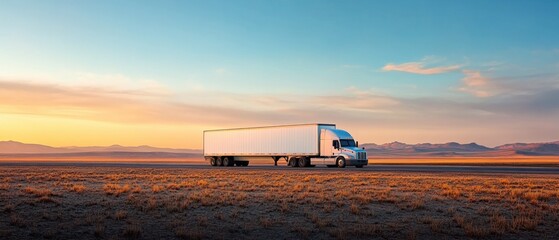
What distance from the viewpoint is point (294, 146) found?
54.4 metres

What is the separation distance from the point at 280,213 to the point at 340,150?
32504mm

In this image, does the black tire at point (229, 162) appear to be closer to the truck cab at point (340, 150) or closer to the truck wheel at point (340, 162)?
the truck cab at point (340, 150)

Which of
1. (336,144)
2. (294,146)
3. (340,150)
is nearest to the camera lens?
(340,150)

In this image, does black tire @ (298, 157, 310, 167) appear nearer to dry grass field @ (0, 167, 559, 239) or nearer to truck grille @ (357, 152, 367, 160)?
truck grille @ (357, 152, 367, 160)

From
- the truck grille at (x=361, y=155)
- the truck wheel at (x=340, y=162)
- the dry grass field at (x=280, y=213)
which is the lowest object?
the dry grass field at (x=280, y=213)

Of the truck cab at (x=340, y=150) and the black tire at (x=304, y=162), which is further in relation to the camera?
the black tire at (x=304, y=162)

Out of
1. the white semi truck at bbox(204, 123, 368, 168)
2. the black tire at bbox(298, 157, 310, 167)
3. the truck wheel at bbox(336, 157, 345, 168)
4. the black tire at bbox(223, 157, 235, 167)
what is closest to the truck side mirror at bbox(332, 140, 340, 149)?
the white semi truck at bbox(204, 123, 368, 168)

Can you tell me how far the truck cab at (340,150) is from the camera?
168ft

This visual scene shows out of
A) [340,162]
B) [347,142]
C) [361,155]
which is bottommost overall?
[340,162]

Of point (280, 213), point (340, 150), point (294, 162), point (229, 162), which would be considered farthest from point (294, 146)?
point (280, 213)

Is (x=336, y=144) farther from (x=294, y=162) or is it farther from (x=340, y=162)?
(x=294, y=162)

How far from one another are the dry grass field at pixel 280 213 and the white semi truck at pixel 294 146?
24186 mm

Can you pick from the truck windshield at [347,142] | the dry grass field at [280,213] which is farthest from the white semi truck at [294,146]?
the dry grass field at [280,213]

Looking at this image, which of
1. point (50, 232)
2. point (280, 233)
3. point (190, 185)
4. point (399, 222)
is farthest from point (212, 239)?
point (190, 185)
